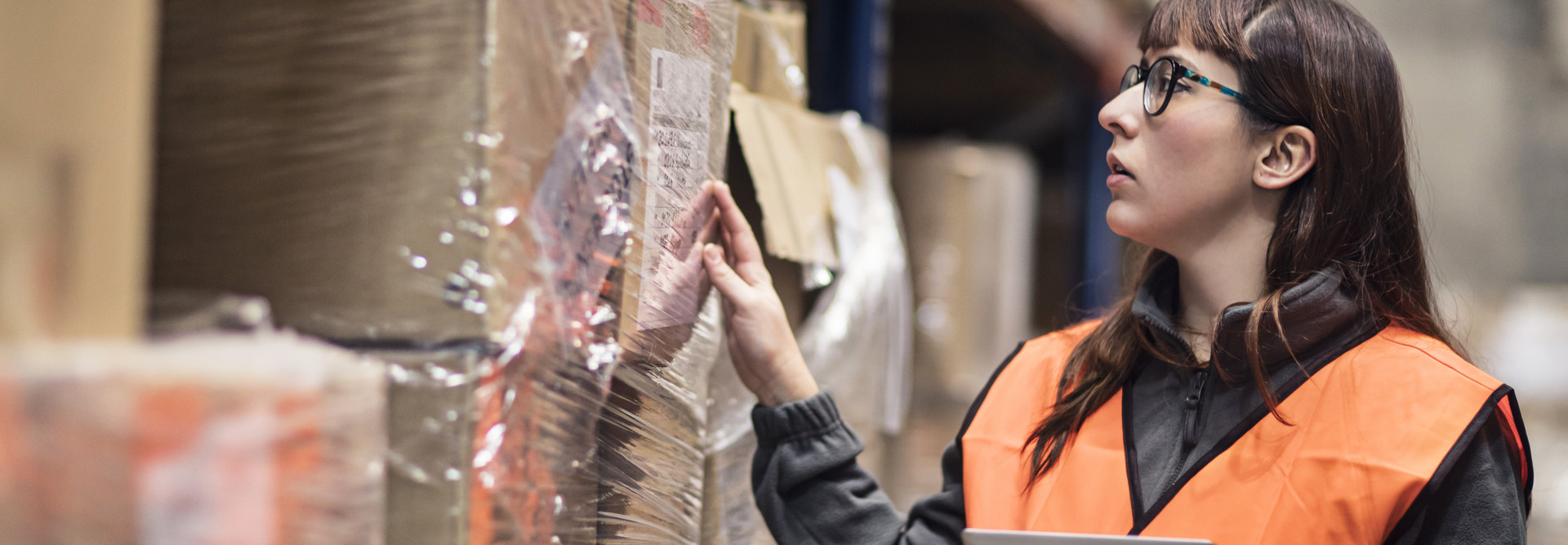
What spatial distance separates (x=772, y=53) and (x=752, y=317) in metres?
0.59

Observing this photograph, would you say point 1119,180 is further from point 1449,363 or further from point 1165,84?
point 1449,363

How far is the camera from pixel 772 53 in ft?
5.73

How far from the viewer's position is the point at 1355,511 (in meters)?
1.12

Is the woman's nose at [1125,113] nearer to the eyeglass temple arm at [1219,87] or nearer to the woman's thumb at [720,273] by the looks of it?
the eyeglass temple arm at [1219,87]

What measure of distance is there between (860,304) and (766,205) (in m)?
0.60

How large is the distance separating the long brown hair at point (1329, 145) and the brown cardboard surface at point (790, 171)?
49cm

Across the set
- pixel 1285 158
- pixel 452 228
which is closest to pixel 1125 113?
pixel 1285 158

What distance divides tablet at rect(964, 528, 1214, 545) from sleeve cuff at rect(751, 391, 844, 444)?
346 millimetres

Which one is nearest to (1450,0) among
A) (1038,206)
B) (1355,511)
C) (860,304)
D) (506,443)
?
(1038,206)

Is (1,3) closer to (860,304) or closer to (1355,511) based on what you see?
(1355,511)

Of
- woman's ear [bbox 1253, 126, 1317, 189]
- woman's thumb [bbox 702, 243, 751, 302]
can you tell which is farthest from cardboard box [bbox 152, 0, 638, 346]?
woman's ear [bbox 1253, 126, 1317, 189]

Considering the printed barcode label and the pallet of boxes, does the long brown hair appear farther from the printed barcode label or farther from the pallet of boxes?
the pallet of boxes

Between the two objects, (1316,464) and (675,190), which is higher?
(675,190)

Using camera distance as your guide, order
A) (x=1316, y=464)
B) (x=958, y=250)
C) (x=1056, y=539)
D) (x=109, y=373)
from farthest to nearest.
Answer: (x=958, y=250) < (x=1316, y=464) < (x=1056, y=539) < (x=109, y=373)
